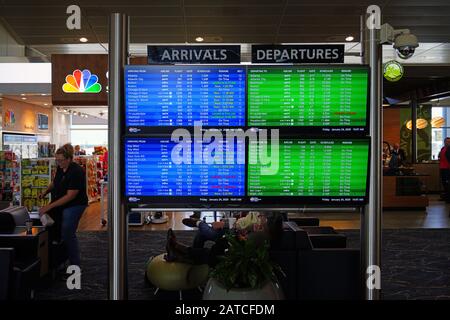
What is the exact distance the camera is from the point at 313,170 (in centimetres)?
282

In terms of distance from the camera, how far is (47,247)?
5293 millimetres

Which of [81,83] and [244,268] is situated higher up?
[81,83]

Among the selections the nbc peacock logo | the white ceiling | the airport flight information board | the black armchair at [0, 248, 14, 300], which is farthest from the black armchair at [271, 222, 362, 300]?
the white ceiling

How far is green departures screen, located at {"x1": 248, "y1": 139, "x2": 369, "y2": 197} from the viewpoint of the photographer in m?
2.78

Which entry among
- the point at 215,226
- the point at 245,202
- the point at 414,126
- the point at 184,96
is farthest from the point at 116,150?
the point at 414,126

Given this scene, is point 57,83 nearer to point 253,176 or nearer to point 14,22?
point 14,22

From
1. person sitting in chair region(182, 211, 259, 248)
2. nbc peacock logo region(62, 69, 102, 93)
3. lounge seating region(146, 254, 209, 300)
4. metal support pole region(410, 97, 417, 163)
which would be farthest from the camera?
metal support pole region(410, 97, 417, 163)

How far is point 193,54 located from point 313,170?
105cm

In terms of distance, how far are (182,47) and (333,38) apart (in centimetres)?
669

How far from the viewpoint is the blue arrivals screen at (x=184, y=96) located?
2771 millimetres

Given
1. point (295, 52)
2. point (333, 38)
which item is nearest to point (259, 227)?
point (295, 52)

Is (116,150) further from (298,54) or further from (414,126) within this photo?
(414,126)
